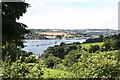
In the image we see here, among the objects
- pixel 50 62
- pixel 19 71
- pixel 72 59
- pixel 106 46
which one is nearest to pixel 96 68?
pixel 72 59

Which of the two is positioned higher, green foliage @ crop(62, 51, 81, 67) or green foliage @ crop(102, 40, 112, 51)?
green foliage @ crop(102, 40, 112, 51)

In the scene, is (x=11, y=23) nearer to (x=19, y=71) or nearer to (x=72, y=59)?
(x=72, y=59)

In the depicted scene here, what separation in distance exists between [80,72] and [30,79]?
1051 millimetres

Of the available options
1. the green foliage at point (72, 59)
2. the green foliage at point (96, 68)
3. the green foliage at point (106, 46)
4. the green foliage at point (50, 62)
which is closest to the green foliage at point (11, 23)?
the green foliage at point (50, 62)

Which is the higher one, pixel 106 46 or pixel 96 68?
pixel 106 46

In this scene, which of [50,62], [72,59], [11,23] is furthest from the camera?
[50,62]

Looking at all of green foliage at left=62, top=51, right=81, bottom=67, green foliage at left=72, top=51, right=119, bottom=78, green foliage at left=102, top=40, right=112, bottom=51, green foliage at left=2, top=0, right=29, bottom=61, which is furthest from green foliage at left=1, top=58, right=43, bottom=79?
green foliage at left=2, top=0, right=29, bottom=61

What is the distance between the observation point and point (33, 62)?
3.59 metres

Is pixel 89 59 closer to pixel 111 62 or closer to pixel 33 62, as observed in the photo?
pixel 111 62

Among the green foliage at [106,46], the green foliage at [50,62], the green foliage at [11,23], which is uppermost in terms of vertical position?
the green foliage at [11,23]

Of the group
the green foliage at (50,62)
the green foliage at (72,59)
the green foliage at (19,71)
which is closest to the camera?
the green foliage at (19,71)

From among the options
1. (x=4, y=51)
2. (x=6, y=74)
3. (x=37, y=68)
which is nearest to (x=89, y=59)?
(x=37, y=68)

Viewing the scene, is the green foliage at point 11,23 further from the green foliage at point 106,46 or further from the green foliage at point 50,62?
the green foliage at point 106,46

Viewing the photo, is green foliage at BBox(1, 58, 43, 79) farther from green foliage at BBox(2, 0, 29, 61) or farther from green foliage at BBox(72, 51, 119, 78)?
green foliage at BBox(2, 0, 29, 61)
